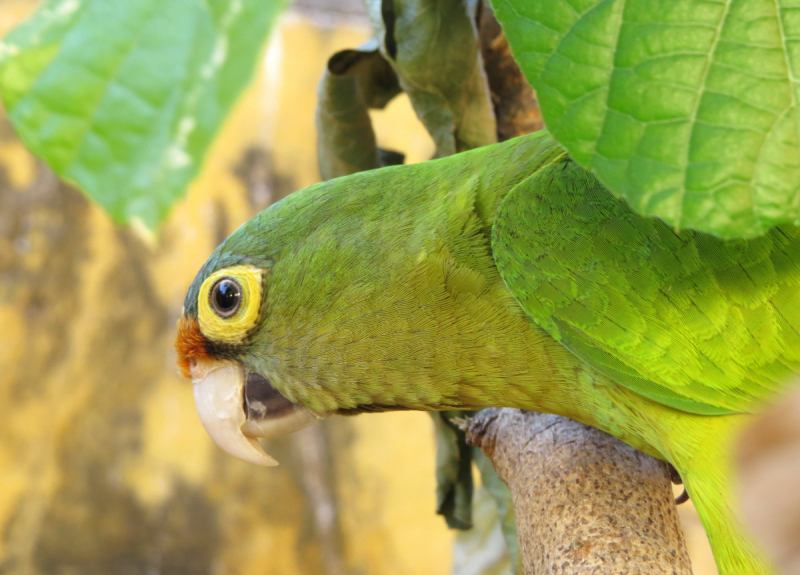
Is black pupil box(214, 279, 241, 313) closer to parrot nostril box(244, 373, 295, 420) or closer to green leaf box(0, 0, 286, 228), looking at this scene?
parrot nostril box(244, 373, 295, 420)

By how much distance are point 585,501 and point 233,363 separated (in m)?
0.79

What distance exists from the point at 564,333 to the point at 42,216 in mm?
5002

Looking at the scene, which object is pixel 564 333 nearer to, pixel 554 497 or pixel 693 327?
pixel 693 327

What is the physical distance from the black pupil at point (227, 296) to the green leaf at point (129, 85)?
3.60ft

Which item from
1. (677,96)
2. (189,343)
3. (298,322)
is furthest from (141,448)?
(677,96)

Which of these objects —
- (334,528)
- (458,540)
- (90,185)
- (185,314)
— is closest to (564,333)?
(185,314)

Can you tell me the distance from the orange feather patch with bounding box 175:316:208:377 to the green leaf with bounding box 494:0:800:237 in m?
1.12

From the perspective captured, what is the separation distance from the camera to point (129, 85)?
0.30 meters

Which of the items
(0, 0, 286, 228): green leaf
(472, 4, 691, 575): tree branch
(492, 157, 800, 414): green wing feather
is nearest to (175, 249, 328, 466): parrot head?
(472, 4, 691, 575): tree branch

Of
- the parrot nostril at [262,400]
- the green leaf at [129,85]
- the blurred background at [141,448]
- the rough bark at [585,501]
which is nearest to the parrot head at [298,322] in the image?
the parrot nostril at [262,400]

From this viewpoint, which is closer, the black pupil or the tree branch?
the tree branch

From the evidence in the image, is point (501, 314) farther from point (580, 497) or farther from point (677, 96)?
point (677, 96)

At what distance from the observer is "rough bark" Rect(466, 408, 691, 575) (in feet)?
3.62

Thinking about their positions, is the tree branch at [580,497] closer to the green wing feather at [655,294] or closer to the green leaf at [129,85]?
the green wing feather at [655,294]
